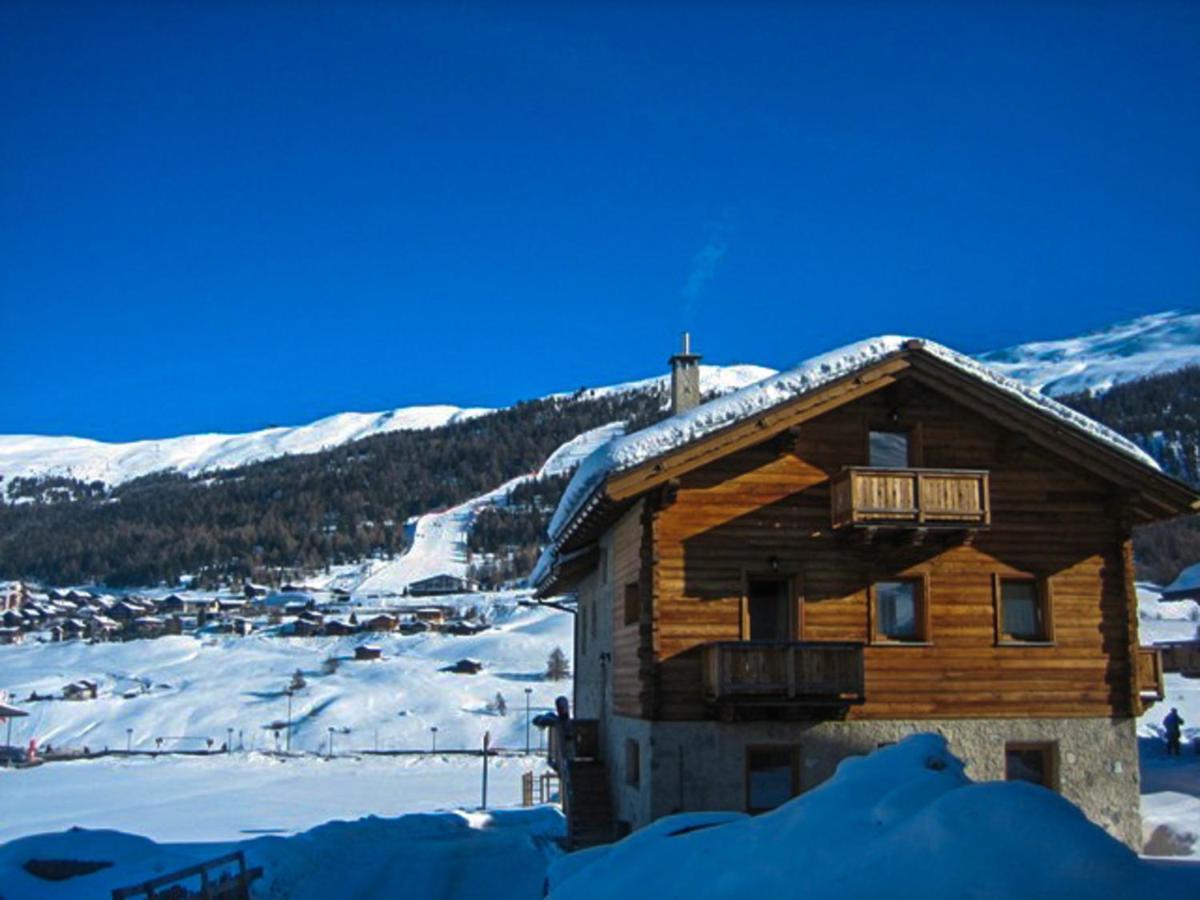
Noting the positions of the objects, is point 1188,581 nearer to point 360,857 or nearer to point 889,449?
point 889,449

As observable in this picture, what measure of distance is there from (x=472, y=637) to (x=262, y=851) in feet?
287

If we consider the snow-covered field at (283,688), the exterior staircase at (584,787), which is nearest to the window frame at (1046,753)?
the exterior staircase at (584,787)

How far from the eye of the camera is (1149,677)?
824 inches

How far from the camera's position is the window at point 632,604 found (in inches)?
796

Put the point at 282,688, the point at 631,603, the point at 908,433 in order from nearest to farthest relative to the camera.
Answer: the point at 908,433 → the point at 631,603 → the point at 282,688

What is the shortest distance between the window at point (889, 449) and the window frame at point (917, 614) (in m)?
2.03

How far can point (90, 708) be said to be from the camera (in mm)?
79625

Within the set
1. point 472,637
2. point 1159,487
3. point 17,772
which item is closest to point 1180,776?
point 1159,487

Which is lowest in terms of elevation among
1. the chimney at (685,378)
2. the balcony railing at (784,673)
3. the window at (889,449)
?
the balcony railing at (784,673)

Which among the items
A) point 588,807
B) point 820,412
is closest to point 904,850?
point 820,412

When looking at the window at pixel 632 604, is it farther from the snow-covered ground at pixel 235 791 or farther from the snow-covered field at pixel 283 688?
the snow-covered field at pixel 283 688

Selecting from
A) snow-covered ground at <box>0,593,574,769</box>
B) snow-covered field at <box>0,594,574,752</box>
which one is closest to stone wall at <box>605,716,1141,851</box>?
snow-covered ground at <box>0,593,574,769</box>

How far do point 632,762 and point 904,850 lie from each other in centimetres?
1426

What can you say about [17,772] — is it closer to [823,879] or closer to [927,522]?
[927,522]
